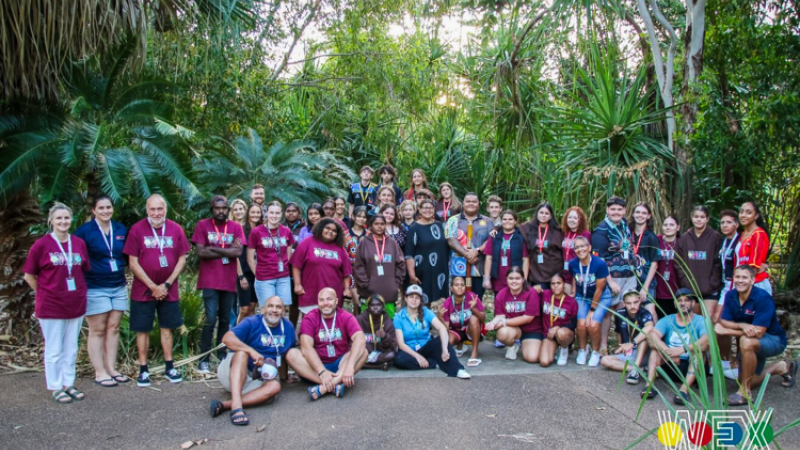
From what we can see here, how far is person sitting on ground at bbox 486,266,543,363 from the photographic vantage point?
682 centimetres

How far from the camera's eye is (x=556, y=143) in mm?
8898

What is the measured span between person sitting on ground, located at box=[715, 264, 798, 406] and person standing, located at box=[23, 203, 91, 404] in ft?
18.9

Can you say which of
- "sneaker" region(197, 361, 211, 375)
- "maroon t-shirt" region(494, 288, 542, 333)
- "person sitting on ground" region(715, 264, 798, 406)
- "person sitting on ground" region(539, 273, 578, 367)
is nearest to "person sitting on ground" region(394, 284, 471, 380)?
"maroon t-shirt" region(494, 288, 542, 333)

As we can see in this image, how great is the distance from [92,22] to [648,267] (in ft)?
20.9

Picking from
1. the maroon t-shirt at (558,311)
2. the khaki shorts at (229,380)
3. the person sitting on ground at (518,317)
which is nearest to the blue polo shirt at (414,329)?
the person sitting on ground at (518,317)

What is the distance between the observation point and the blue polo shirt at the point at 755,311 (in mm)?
5527

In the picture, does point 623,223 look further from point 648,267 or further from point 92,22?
point 92,22

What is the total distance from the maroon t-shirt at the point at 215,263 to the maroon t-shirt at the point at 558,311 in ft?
11.1

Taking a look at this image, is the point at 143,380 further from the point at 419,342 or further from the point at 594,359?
the point at 594,359

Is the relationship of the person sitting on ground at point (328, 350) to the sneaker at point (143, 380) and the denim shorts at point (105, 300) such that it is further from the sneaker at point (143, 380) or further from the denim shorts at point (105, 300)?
the denim shorts at point (105, 300)

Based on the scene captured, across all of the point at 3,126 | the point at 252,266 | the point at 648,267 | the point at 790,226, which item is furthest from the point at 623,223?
the point at 3,126

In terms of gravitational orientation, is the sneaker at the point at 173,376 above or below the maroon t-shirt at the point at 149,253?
below

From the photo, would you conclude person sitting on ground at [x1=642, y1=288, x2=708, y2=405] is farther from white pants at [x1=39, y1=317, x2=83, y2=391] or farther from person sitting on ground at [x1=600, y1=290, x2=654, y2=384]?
white pants at [x1=39, y1=317, x2=83, y2=391]

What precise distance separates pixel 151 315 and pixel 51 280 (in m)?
0.94
